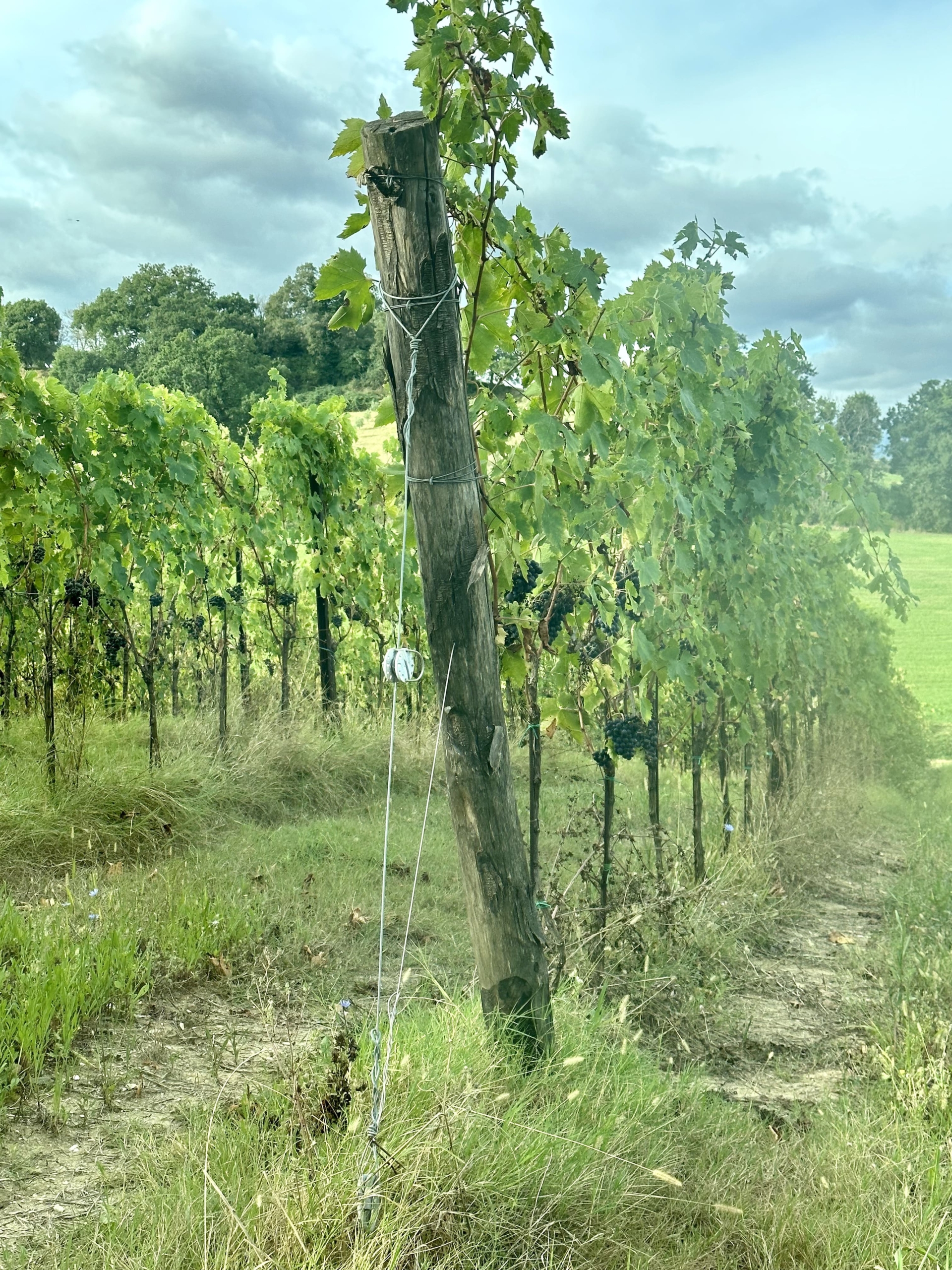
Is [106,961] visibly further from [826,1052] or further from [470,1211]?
[826,1052]

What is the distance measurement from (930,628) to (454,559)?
25723 mm

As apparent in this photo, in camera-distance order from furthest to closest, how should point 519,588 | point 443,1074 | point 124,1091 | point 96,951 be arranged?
1. point 96,951
2. point 519,588
3. point 124,1091
4. point 443,1074

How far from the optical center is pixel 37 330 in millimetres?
53000

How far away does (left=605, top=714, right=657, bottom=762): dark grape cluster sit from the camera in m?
3.97

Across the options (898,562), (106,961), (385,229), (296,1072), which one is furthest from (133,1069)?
(898,562)

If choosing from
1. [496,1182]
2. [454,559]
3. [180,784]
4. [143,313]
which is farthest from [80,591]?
[143,313]

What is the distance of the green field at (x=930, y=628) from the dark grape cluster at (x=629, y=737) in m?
6.35

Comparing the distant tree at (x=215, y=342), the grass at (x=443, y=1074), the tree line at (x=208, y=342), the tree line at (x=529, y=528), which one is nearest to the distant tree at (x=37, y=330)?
the tree line at (x=208, y=342)

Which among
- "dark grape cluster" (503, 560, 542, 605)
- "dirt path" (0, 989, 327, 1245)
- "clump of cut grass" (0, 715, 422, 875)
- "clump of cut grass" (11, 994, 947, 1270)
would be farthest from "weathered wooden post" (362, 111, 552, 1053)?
"clump of cut grass" (0, 715, 422, 875)

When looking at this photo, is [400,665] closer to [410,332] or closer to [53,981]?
[410,332]

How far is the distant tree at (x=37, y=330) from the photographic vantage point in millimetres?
51938

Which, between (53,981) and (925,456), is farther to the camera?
(925,456)

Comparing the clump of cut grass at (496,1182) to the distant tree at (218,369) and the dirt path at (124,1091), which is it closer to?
the dirt path at (124,1091)

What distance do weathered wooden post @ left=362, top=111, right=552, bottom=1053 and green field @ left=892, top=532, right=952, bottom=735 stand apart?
26.3 feet
